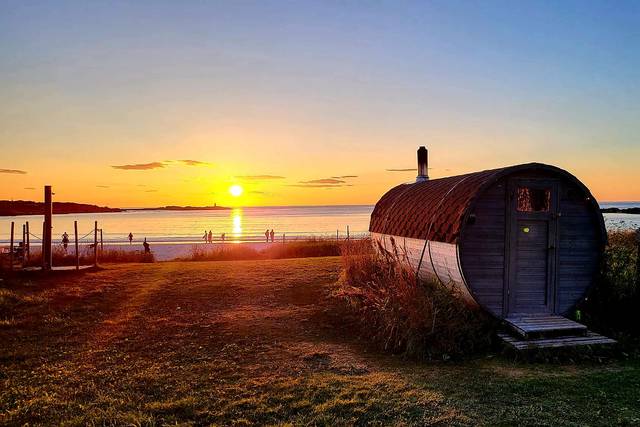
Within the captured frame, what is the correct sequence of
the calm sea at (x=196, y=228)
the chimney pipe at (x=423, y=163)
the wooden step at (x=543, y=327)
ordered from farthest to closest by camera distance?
the calm sea at (x=196, y=228)
the chimney pipe at (x=423, y=163)
the wooden step at (x=543, y=327)

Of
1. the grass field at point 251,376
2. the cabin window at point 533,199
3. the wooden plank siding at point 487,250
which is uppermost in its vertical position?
the cabin window at point 533,199

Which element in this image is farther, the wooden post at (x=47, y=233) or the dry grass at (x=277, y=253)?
the dry grass at (x=277, y=253)

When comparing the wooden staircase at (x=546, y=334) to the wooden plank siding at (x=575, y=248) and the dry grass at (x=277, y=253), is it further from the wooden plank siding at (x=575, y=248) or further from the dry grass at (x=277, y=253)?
the dry grass at (x=277, y=253)

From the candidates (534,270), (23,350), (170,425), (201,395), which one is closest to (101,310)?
(23,350)

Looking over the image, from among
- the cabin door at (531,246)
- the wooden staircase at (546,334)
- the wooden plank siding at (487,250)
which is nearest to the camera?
the wooden staircase at (546,334)

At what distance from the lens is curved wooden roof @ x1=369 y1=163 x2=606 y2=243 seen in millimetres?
8945

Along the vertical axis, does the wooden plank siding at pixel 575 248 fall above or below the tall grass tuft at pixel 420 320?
above

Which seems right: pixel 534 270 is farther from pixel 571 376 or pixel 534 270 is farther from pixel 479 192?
pixel 571 376

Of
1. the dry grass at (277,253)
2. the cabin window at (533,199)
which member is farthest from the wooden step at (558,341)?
the dry grass at (277,253)

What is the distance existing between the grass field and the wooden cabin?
72.5 inches

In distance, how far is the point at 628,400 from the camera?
19.2ft

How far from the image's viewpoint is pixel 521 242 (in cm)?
923

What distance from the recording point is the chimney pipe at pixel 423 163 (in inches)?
618

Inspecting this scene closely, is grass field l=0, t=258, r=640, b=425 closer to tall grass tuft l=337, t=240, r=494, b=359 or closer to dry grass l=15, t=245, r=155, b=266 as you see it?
tall grass tuft l=337, t=240, r=494, b=359
